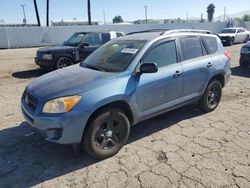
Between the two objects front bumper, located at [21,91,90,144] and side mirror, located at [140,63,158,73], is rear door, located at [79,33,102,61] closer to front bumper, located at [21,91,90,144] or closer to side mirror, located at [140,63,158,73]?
side mirror, located at [140,63,158,73]

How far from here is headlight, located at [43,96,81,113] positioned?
333cm

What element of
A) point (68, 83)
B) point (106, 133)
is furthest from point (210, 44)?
point (68, 83)

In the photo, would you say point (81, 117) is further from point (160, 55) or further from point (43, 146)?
point (160, 55)

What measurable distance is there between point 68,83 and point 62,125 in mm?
675

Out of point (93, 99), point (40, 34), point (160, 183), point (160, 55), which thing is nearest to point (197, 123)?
point (160, 55)

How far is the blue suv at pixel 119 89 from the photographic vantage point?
3.38 meters

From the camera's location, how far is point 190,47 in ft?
16.2

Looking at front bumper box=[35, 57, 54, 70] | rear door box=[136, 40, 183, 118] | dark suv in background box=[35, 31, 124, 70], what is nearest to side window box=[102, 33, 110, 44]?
dark suv in background box=[35, 31, 124, 70]

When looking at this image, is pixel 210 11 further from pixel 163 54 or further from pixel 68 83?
pixel 68 83

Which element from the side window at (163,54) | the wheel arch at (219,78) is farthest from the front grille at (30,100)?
the wheel arch at (219,78)

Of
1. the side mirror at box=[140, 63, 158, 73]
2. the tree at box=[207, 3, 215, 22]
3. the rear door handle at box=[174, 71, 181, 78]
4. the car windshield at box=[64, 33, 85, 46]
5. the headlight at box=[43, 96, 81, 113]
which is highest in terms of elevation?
the tree at box=[207, 3, 215, 22]

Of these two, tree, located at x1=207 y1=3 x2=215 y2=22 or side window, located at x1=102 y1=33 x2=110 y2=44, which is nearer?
side window, located at x1=102 y1=33 x2=110 y2=44

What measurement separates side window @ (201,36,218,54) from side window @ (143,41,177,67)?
1.04m

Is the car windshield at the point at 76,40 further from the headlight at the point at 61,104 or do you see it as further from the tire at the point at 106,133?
the headlight at the point at 61,104
